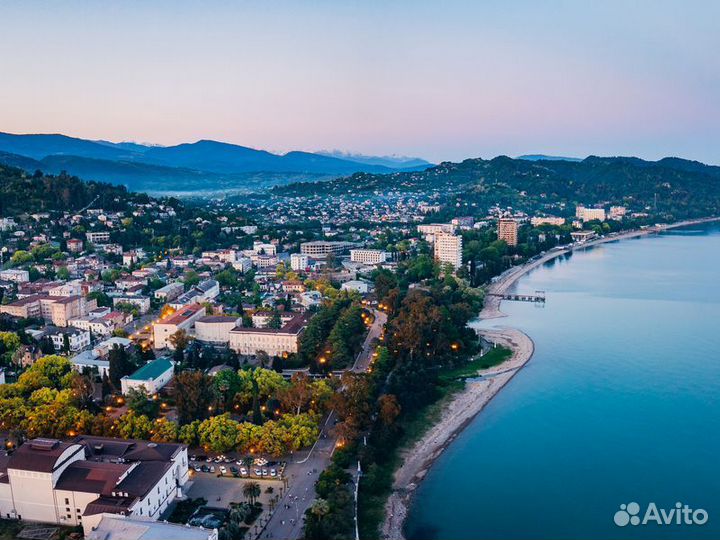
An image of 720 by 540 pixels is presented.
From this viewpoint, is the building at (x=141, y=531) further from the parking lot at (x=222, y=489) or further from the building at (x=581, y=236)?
the building at (x=581, y=236)

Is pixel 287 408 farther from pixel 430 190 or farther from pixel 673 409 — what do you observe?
pixel 430 190

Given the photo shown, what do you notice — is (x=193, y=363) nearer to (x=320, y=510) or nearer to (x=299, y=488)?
(x=299, y=488)

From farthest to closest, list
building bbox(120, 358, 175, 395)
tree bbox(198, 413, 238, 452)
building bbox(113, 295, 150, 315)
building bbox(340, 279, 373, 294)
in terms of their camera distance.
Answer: building bbox(340, 279, 373, 294)
building bbox(113, 295, 150, 315)
building bbox(120, 358, 175, 395)
tree bbox(198, 413, 238, 452)

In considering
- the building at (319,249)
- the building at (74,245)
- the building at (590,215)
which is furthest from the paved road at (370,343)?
the building at (590,215)

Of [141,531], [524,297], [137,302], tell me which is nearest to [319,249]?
[524,297]

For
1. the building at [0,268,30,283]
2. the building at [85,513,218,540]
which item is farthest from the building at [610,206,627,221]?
the building at [85,513,218,540]

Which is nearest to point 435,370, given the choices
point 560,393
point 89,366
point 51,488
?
point 560,393

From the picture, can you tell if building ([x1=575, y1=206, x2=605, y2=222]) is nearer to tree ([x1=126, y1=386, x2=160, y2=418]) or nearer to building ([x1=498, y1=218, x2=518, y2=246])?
building ([x1=498, y1=218, x2=518, y2=246])
